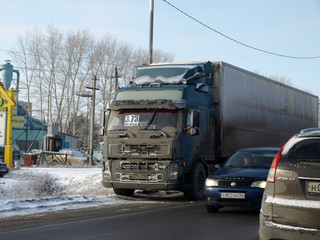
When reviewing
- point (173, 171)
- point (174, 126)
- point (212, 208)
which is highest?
point (174, 126)

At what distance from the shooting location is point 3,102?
31891 mm

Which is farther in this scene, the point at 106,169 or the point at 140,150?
the point at 106,169

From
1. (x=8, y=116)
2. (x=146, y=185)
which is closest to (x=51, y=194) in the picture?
(x=146, y=185)

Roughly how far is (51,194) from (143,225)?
10.1 m

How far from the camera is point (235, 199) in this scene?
35.2 feet

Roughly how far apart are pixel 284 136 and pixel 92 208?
11.0 m

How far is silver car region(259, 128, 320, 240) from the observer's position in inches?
215

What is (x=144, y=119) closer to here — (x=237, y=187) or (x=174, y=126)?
(x=174, y=126)

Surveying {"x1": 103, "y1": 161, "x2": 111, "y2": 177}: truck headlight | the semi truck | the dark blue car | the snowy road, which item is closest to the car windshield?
the dark blue car

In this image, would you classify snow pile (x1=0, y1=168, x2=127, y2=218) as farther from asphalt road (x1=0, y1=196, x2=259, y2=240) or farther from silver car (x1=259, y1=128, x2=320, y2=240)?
silver car (x1=259, y1=128, x2=320, y2=240)

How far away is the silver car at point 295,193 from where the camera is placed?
5457mm

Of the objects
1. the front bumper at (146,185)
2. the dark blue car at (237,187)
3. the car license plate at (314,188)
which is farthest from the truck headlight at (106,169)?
the car license plate at (314,188)

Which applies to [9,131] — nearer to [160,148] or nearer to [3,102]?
[3,102]

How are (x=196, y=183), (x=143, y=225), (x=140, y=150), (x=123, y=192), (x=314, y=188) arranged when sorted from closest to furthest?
(x=314, y=188) < (x=143, y=225) < (x=140, y=150) < (x=196, y=183) < (x=123, y=192)
